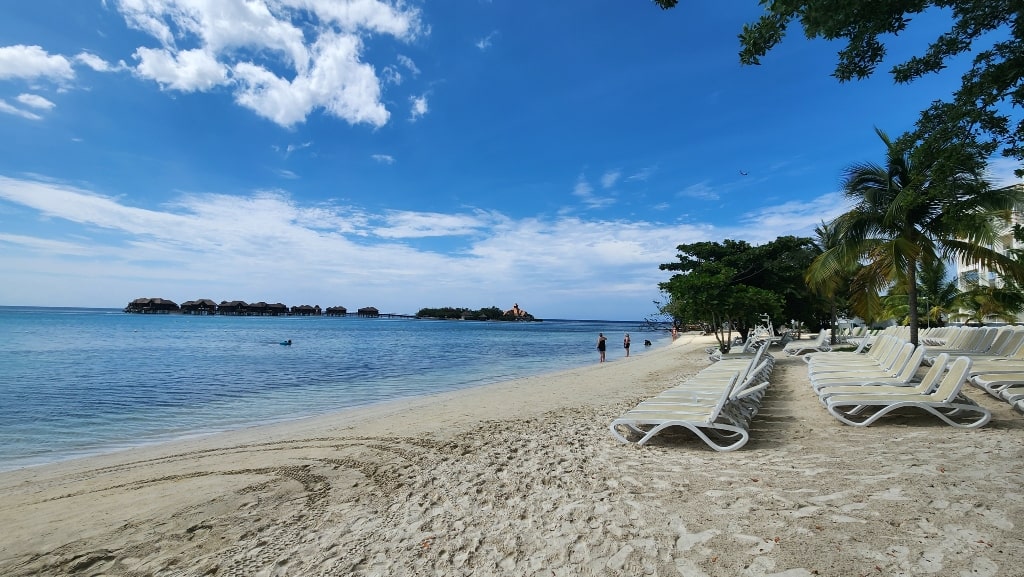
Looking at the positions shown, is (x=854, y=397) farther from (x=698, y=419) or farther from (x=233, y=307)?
(x=233, y=307)

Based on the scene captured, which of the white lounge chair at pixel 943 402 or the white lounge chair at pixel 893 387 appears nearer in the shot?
the white lounge chair at pixel 943 402

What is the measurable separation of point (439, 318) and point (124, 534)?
592 feet

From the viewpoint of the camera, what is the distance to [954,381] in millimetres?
5730

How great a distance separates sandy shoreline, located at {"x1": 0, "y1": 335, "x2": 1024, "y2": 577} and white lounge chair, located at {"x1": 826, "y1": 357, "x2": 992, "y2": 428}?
0.22 m

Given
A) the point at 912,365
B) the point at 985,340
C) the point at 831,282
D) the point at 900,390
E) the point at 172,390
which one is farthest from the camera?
the point at 831,282

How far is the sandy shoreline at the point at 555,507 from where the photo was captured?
289cm

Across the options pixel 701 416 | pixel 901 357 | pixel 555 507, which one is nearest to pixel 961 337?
pixel 901 357

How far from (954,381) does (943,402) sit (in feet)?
1.21

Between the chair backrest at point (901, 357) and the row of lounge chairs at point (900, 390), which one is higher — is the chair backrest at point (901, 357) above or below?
above

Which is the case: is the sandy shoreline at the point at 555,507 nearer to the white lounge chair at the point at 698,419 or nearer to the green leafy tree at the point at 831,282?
the white lounge chair at the point at 698,419

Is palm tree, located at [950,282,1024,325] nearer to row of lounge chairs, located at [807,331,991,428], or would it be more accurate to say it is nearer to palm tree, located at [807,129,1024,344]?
palm tree, located at [807,129,1024,344]

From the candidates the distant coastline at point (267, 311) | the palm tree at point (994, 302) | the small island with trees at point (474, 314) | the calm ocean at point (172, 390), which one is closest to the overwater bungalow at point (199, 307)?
the distant coastline at point (267, 311)

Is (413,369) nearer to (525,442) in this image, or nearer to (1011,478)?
(525,442)

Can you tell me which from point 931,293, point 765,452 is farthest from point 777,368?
point 931,293
